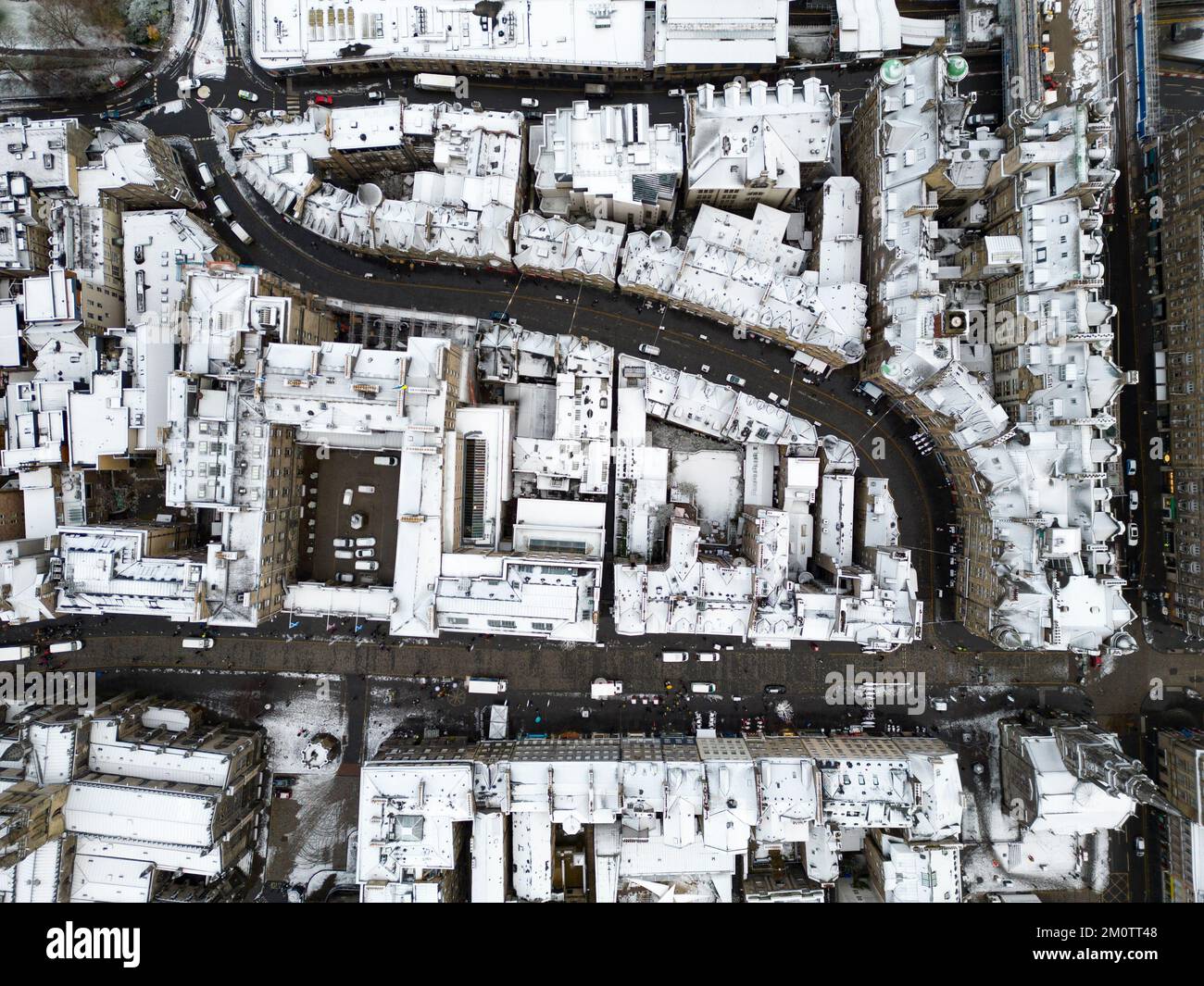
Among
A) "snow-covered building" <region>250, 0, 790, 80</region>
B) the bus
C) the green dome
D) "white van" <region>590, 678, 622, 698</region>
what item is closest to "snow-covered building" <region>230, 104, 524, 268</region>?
the bus

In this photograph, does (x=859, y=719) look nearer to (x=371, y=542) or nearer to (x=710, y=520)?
(x=710, y=520)

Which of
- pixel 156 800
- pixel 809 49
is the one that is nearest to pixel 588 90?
pixel 809 49

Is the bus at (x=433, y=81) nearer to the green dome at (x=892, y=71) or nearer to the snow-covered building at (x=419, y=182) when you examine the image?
the snow-covered building at (x=419, y=182)

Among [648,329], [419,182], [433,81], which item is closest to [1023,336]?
[648,329]

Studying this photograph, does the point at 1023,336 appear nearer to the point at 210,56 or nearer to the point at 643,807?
the point at 643,807

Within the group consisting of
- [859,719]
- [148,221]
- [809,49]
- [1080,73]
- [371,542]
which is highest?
[809,49]
